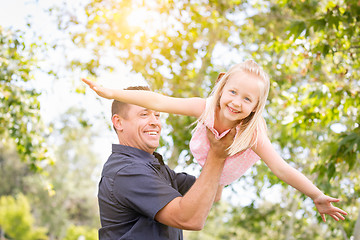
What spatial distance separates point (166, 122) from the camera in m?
7.43

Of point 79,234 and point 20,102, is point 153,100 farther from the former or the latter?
point 79,234

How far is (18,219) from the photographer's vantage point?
1620 inches

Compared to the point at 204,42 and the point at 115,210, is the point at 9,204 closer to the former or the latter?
the point at 204,42

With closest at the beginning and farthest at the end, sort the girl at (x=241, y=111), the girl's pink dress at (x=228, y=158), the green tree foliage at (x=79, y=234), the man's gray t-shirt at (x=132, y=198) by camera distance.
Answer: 1. the man's gray t-shirt at (x=132, y=198)
2. the girl at (x=241, y=111)
3. the girl's pink dress at (x=228, y=158)
4. the green tree foliage at (x=79, y=234)

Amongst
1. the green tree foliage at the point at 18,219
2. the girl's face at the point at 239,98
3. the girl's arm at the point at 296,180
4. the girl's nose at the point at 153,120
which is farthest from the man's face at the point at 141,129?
the green tree foliage at the point at 18,219

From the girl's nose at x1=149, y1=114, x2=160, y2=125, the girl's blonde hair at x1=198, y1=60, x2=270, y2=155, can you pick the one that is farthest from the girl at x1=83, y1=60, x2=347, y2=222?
the girl's nose at x1=149, y1=114, x2=160, y2=125

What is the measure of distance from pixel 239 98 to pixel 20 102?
19.3 ft

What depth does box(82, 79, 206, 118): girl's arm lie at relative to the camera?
2.14 meters

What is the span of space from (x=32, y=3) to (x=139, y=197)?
23.3 feet

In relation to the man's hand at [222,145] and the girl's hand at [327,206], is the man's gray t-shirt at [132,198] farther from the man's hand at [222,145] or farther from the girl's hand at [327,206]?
the girl's hand at [327,206]

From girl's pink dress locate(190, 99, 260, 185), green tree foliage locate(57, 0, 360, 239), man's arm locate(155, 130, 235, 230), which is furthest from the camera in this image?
green tree foliage locate(57, 0, 360, 239)

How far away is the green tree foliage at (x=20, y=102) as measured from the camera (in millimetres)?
7328

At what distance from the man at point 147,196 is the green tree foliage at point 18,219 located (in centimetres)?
3997

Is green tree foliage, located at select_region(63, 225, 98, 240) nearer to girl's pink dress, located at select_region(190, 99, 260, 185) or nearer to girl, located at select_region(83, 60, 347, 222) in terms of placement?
girl's pink dress, located at select_region(190, 99, 260, 185)
